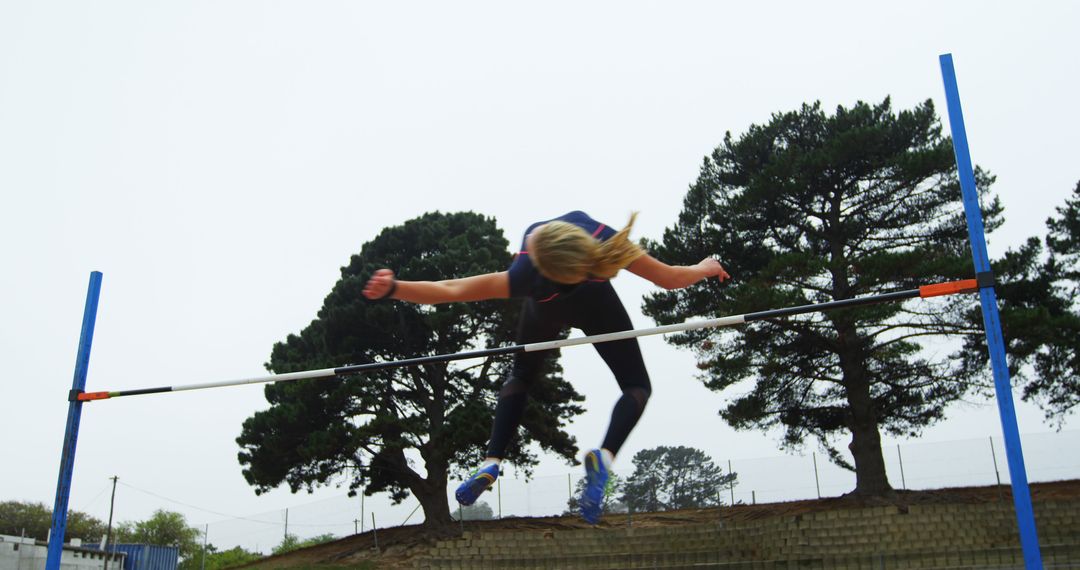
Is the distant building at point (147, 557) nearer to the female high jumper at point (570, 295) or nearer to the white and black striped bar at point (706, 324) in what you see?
the white and black striped bar at point (706, 324)

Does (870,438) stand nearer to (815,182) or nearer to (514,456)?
(815,182)

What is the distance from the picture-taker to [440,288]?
2.60m

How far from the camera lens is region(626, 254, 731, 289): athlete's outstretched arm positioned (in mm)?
2666

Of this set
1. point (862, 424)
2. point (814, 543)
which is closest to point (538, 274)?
point (814, 543)

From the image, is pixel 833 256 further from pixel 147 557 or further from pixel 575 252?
pixel 147 557

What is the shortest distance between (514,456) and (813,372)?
23.3ft

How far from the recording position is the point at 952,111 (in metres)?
3.31

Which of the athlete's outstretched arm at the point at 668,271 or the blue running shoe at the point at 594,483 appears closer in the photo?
the blue running shoe at the point at 594,483

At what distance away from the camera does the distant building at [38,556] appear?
22.4 meters

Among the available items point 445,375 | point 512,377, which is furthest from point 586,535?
point 512,377

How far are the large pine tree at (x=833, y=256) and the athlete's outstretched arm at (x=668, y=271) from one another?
43.3 ft

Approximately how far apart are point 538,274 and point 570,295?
0.15 m

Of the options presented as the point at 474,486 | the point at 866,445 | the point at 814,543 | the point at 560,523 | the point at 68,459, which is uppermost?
the point at 866,445

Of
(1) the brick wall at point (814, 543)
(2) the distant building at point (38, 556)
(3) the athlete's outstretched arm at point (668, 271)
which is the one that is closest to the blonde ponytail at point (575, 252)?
(3) the athlete's outstretched arm at point (668, 271)
